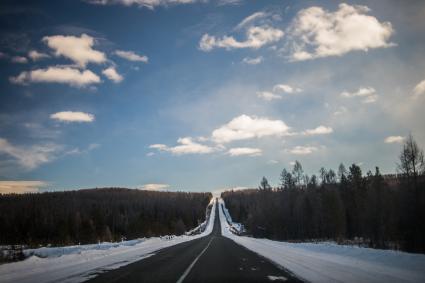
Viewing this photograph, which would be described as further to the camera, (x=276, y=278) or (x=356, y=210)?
(x=356, y=210)

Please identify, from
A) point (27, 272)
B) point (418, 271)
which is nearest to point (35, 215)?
point (27, 272)

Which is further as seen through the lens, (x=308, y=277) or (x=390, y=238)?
(x=390, y=238)

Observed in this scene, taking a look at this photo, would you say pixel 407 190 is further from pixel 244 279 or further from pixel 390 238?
pixel 244 279

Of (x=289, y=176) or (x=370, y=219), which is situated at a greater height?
(x=289, y=176)

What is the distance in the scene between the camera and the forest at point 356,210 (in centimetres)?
4406

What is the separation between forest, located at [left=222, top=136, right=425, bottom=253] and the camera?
4406 centimetres

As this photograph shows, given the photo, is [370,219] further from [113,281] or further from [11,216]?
[11,216]

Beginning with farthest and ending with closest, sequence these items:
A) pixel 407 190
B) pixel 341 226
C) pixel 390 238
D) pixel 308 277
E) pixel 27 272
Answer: pixel 341 226 < pixel 390 238 < pixel 407 190 < pixel 27 272 < pixel 308 277

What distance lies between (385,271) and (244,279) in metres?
4.61

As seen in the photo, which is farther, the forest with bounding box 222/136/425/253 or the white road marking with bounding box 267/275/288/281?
the forest with bounding box 222/136/425/253

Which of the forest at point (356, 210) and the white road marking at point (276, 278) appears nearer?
the white road marking at point (276, 278)

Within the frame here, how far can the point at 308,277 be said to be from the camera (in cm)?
1183

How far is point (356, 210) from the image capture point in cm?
8756

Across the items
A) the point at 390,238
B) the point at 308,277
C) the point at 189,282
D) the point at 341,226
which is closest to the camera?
the point at 189,282
